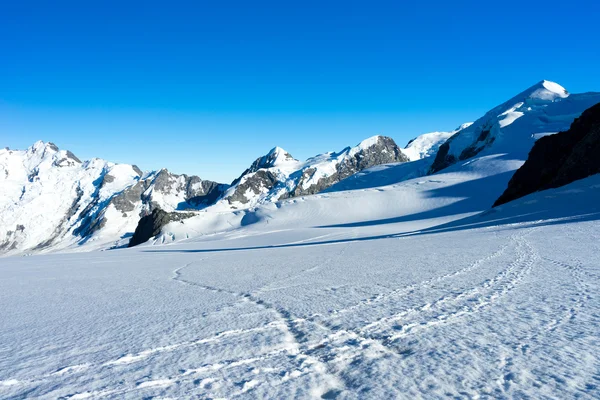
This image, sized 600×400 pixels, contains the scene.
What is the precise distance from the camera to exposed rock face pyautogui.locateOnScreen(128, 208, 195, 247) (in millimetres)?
84375

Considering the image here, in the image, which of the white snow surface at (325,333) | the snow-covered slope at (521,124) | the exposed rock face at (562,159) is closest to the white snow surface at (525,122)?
the snow-covered slope at (521,124)

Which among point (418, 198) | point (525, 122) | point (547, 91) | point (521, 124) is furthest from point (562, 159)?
point (547, 91)

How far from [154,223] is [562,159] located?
80.9 metres

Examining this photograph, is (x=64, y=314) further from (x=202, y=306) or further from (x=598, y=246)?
(x=598, y=246)

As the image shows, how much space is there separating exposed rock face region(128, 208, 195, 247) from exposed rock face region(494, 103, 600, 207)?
212 ft

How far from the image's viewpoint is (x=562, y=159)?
38125 mm

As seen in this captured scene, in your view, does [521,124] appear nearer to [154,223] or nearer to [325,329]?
[154,223]

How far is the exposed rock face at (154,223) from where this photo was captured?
8438cm

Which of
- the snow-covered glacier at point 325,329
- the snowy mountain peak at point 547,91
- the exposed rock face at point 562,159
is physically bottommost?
the snow-covered glacier at point 325,329

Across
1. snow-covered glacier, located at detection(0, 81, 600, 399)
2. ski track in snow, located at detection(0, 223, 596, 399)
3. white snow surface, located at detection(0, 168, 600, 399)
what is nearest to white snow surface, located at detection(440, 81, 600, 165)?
snow-covered glacier, located at detection(0, 81, 600, 399)

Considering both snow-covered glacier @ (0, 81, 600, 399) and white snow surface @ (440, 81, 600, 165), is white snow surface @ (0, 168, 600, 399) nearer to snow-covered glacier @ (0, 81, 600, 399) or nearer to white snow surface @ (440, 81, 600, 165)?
snow-covered glacier @ (0, 81, 600, 399)

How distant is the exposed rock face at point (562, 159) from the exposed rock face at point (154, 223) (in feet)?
212

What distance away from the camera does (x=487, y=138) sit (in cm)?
9669

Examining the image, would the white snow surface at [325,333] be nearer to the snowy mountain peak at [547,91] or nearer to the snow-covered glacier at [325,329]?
the snow-covered glacier at [325,329]
